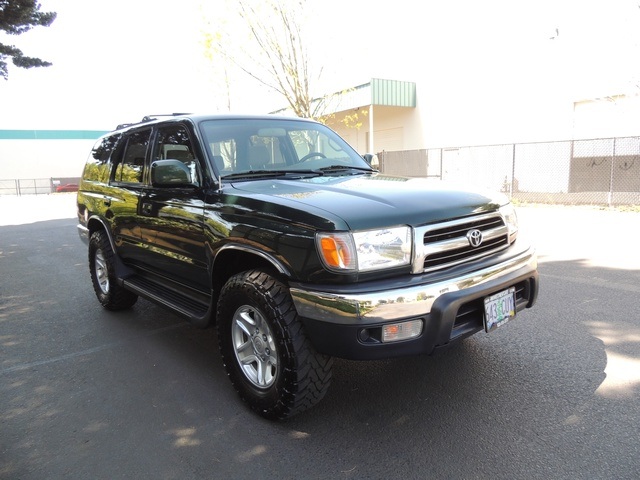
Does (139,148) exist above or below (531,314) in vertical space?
above

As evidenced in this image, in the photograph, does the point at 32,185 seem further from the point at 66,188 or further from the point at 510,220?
the point at 510,220

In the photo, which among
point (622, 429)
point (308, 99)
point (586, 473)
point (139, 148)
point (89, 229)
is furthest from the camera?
point (308, 99)

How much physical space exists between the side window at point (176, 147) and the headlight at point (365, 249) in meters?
1.43

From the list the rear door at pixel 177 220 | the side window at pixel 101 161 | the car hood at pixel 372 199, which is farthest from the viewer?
the side window at pixel 101 161

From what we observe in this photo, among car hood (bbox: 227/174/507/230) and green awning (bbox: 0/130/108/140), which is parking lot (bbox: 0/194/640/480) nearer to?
car hood (bbox: 227/174/507/230)

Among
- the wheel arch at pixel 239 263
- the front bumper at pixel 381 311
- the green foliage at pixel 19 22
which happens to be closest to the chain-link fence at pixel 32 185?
the green foliage at pixel 19 22

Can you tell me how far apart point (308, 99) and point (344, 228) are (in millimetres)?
14737

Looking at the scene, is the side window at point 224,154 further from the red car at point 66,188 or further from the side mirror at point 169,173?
the red car at point 66,188

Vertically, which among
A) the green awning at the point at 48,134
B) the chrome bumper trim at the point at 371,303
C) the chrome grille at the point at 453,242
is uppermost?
the green awning at the point at 48,134

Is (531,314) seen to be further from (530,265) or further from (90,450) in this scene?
(90,450)

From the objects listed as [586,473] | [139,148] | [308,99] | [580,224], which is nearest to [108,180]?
[139,148]

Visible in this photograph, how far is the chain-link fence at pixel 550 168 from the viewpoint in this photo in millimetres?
13375

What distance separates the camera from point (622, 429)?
2.71 m

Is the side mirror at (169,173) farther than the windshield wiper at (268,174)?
No
